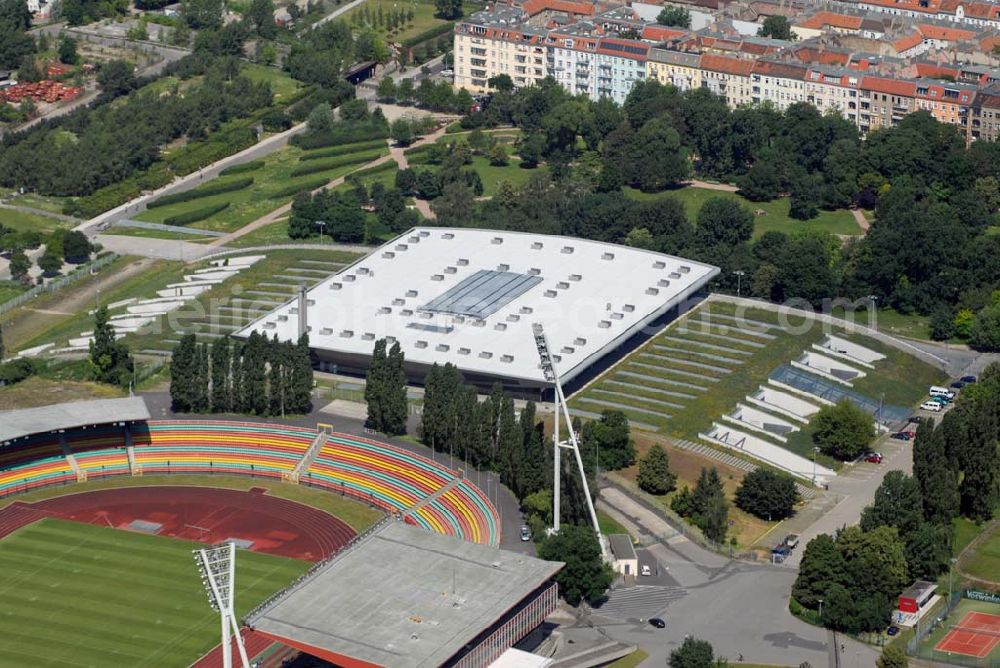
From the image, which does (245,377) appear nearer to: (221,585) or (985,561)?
(221,585)

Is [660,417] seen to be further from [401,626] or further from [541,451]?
[401,626]

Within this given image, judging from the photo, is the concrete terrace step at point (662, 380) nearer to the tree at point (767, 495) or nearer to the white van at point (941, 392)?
the tree at point (767, 495)

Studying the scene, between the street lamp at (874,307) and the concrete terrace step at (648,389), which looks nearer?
the concrete terrace step at (648,389)

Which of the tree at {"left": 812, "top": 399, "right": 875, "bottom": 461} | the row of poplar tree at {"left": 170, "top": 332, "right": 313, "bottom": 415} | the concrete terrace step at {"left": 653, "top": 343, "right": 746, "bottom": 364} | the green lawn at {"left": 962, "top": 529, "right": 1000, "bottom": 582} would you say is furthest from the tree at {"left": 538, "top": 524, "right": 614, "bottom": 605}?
the concrete terrace step at {"left": 653, "top": 343, "right": 746, "bottom": 364}

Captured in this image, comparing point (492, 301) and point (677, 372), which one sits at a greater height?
point (492, 301)

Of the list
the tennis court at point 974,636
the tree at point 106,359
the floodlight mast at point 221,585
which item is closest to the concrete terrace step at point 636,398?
the tennis court at point 974,636

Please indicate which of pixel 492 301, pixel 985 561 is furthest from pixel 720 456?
pixel 492 301
